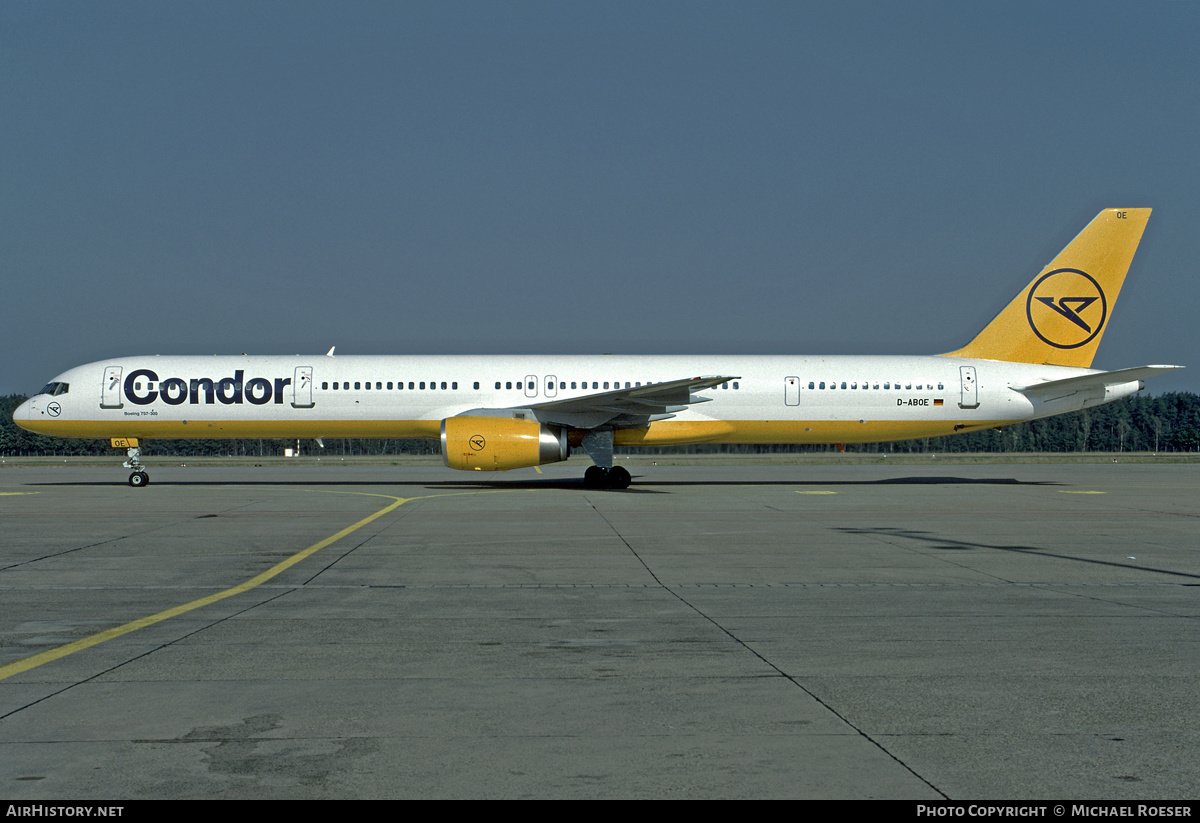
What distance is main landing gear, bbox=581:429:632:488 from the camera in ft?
89.8

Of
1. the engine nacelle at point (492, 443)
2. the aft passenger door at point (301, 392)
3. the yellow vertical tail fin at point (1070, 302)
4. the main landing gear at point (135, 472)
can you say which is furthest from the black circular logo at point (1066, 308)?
the main landing gear at point (135, 472)

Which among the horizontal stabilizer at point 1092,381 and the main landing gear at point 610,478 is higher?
the horizontal stabilizer at point 1092,381

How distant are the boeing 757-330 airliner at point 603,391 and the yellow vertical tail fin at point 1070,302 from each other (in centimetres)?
7

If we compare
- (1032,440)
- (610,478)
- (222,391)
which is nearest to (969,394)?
(610,478)

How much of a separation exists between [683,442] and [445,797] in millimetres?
25053

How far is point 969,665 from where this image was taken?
21.0 ft

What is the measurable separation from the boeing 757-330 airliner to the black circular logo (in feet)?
0.33

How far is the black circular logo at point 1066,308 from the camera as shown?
102ft

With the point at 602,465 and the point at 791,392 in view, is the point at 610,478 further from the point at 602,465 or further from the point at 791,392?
the point at 791,392

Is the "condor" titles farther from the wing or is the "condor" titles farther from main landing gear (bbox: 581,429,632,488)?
main landing gear (bbox: 581,429,632,488)

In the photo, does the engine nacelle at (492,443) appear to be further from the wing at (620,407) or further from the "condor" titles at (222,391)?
the "condor" titles at (222,391)

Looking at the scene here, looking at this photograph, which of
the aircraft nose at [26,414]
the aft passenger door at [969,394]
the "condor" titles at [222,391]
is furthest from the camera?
the aft passenger door at [969,394]

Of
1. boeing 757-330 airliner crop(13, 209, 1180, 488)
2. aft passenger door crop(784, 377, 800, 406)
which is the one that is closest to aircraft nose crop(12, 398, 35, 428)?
boeing 757-330 airliner crop(13, 209, 1180, 488)

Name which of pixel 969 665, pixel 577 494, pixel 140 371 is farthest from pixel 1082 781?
pixel 140 371
